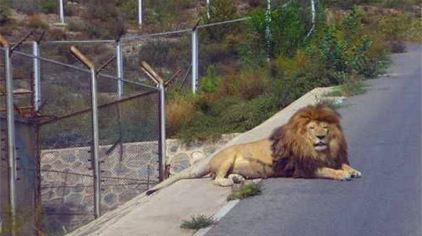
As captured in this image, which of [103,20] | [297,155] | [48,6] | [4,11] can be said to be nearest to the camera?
[297,155]

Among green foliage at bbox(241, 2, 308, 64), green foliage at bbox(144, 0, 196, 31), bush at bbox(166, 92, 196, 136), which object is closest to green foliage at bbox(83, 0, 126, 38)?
green foliage at bbox(144, 0, 196, 31)

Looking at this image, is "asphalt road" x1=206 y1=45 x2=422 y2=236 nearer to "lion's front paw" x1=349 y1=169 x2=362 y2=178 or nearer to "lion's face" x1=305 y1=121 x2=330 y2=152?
"lion's front paw" x1=349 y1=169 x2=362 y2=178

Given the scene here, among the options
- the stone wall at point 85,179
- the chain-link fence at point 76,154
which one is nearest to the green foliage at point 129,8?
the chain-link fence at point 76,154

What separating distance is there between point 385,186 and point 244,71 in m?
16.3

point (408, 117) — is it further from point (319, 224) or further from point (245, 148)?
point (319, 224)

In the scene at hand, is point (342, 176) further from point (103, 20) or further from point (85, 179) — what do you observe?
point (103, 20)

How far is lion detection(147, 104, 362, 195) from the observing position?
12742 mm

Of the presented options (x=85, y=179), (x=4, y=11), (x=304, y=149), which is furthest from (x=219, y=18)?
(x=304, y=149)

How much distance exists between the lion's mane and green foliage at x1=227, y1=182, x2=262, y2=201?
25.3 inches

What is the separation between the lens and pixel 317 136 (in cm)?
1267

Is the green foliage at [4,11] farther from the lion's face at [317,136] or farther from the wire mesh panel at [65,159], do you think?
the lion's face at [317,136]

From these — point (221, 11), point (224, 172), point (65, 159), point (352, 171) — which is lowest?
point (65, 159)

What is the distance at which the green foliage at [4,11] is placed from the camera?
4449cm

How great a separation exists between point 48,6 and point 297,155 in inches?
1490
